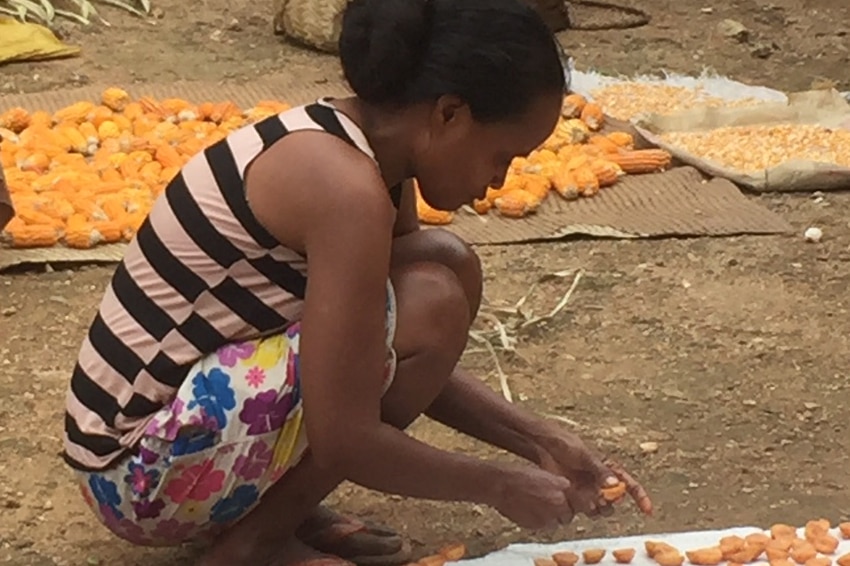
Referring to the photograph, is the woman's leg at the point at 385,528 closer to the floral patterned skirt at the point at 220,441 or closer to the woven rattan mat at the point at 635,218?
the floral patterned skirt at the point at 220,441

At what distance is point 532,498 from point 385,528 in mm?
402

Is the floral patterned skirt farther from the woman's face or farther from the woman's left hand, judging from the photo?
the woman's left hand

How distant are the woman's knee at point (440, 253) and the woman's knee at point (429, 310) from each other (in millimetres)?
57

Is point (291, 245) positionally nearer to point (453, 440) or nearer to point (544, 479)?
point (544, 479)

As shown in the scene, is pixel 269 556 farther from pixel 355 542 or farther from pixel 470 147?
pixel 470 147

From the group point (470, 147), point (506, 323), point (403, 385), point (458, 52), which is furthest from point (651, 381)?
point (458, 52)

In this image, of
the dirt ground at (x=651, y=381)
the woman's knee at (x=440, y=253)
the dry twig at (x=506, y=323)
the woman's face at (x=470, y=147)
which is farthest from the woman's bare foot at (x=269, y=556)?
the dry twig at (x=506, y=323)

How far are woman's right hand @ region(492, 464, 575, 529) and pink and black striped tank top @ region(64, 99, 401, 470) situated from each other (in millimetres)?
340

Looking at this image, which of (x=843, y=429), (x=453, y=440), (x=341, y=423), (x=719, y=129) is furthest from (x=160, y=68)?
(x=341, y=423)

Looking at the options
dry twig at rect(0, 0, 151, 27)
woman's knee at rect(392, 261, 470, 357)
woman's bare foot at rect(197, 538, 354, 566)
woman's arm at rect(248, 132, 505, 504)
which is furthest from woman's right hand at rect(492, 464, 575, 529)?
dry twig at rect(0, 0, 151, 27)

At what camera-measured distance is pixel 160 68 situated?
4477mm

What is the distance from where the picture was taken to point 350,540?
196 centimetres

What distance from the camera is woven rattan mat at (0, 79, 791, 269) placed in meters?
3.21

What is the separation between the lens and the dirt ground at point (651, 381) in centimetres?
212
